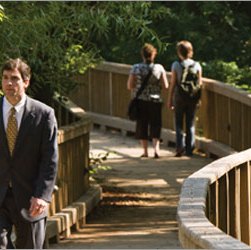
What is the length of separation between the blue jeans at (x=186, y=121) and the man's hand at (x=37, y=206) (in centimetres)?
1027

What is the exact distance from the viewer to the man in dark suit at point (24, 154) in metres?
8.69

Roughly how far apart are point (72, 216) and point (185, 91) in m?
5.25

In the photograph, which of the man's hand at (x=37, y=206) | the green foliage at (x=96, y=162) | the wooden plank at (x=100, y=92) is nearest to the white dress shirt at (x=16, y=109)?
the man's hand at (x=37, y=206)

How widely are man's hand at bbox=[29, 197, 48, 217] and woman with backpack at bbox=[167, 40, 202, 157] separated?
957 centimetres

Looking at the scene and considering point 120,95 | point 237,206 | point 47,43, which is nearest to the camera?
point 237,206

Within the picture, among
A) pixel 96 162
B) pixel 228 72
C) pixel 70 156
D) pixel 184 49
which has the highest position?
pixel 184 49

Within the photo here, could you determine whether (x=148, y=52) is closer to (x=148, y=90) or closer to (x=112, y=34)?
(x=148, y=90)

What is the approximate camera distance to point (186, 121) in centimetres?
1909

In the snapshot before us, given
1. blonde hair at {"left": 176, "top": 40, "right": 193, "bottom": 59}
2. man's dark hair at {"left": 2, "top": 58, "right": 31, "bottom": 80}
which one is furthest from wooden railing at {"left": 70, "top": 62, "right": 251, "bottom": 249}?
man's dark hair at {"left": 2, "top": 58, "right": 31, "bottom": 80}

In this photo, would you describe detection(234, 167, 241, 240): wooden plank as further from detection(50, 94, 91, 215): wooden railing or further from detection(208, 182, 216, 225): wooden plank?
detection(50, 94, 91, 215): wooden railing

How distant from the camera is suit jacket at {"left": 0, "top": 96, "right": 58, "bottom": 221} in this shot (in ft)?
28.6

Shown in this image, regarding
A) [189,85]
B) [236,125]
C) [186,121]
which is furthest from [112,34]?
[236,125]

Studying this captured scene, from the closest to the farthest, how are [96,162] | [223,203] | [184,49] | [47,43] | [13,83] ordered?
[13,83]
[223,203]
[47,43]
[96,162]
[184,49]

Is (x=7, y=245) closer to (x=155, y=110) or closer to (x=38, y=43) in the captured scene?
(x=38, y=43)
